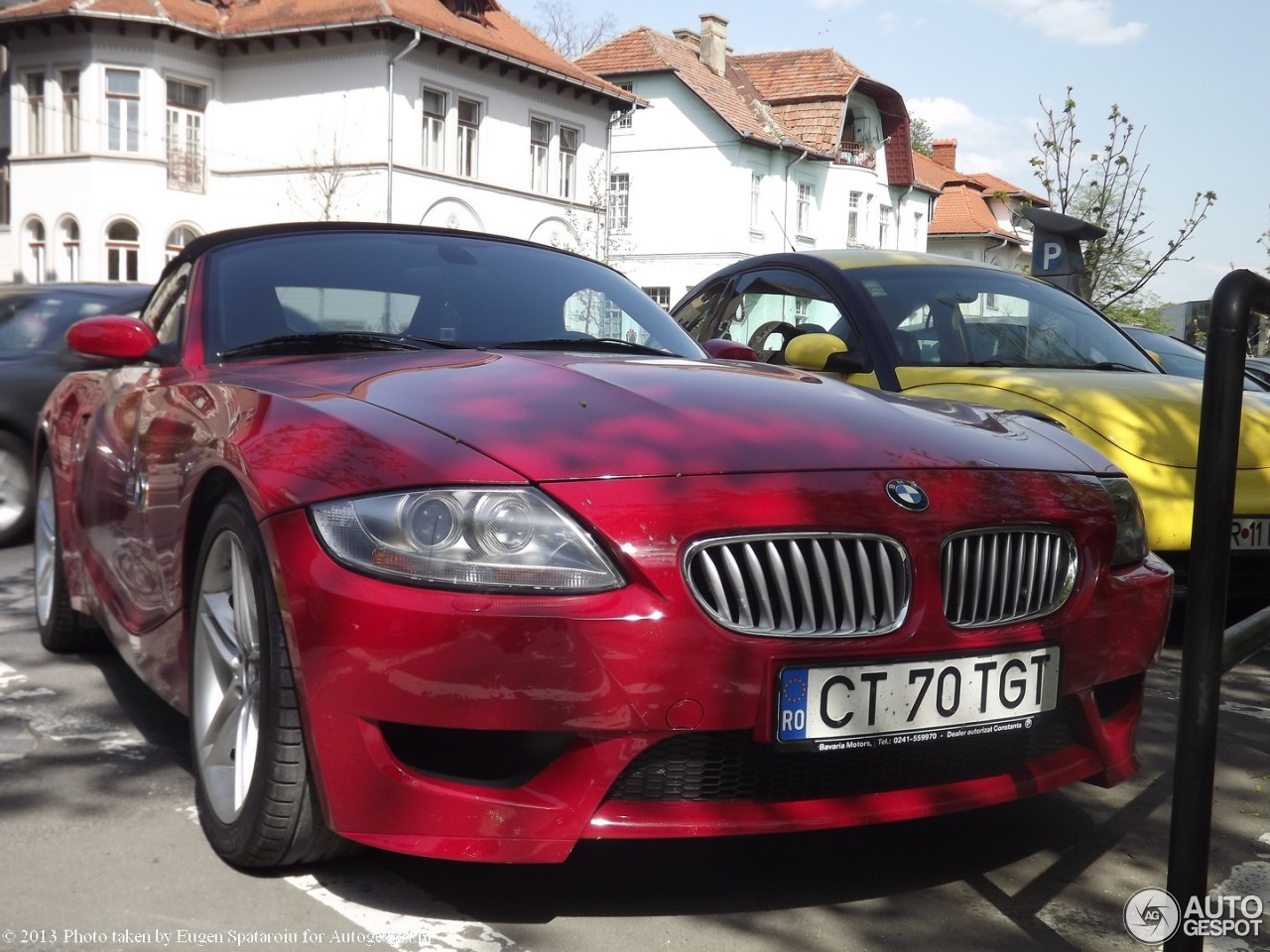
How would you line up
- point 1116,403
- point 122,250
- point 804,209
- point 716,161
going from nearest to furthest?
point 1116,403 → point 122,250 → point 716,161 → point 804,209

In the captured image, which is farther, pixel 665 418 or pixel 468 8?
pixel 468 8

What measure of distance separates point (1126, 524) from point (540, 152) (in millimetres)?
33586

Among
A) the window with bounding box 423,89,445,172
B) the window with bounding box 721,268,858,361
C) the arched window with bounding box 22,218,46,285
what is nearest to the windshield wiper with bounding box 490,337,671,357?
the window with bounding box 721,268,858,361

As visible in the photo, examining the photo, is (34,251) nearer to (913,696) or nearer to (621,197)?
(621,197)

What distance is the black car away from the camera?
27.5 feet

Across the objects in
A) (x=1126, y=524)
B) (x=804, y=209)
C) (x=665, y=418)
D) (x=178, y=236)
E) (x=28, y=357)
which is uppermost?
(x=804, y=209)

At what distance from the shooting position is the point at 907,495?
111 inches

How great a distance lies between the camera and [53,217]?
3134 cm

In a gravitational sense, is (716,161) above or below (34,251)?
above

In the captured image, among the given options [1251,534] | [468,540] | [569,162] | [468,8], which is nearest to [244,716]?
[468,540]

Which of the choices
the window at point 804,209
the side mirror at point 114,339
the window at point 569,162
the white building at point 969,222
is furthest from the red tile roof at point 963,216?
the side mirror at point 114,339

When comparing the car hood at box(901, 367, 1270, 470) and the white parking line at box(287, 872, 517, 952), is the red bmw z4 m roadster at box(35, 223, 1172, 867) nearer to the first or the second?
the white parking line at box(287, 872, 517, 952)

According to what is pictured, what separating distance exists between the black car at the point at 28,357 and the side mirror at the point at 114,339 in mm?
4307

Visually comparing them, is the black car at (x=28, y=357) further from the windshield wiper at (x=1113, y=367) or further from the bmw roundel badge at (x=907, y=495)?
the bmw roundel badge at (x=907, y=495)
